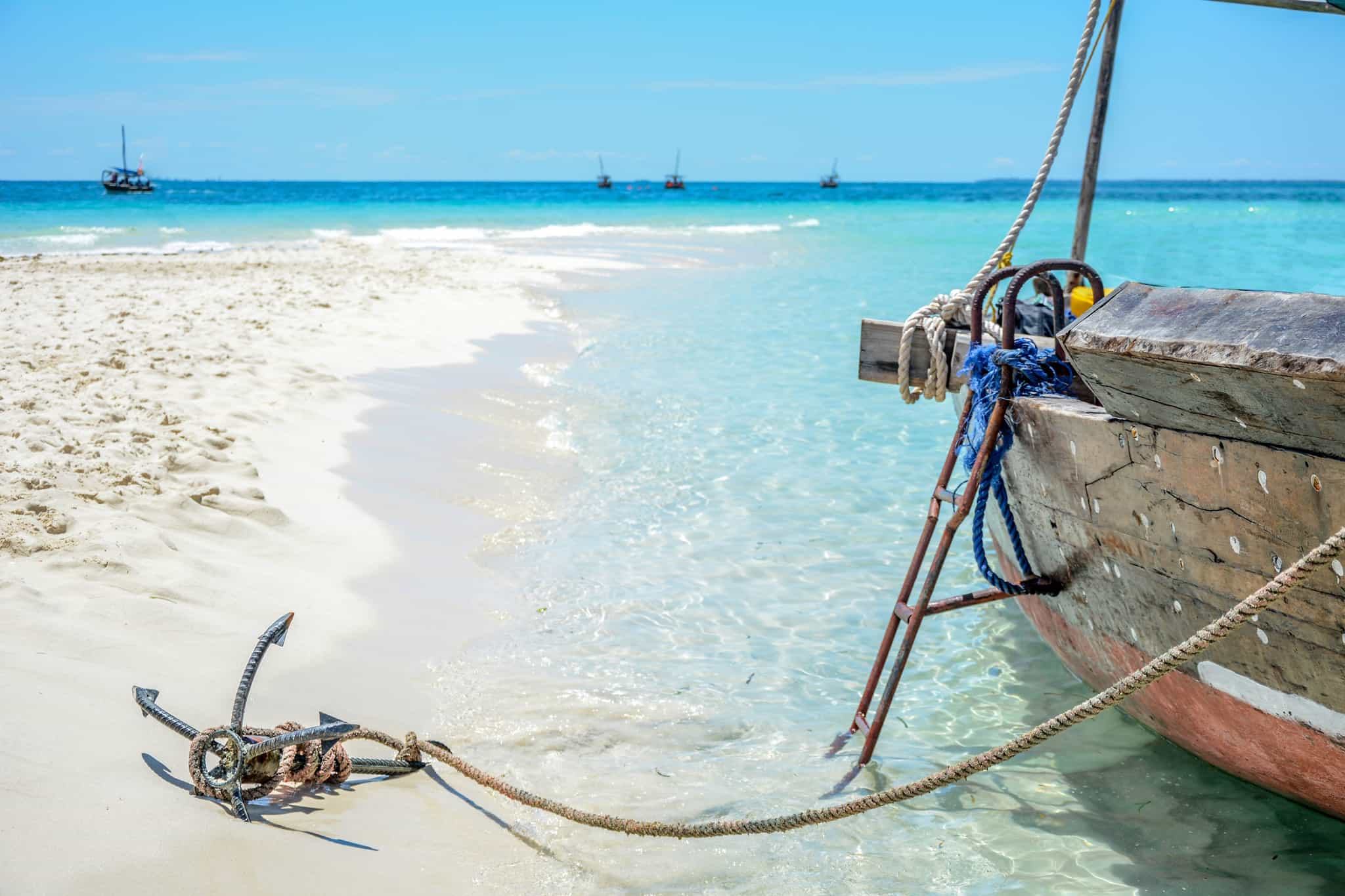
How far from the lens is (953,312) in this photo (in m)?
3.76

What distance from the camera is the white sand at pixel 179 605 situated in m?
2.46

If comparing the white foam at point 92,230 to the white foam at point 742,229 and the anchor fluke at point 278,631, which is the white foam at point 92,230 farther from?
the anchor fluke at point 278,631

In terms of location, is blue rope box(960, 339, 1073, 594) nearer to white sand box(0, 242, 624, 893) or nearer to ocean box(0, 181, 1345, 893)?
ocean box(0, 181, 1345, 893)

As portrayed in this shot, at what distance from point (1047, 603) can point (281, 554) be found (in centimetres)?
342

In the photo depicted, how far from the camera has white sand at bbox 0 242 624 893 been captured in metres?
2.46

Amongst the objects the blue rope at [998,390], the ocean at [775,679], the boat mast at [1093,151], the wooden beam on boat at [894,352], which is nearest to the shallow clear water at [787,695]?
the ocean at [775,679]

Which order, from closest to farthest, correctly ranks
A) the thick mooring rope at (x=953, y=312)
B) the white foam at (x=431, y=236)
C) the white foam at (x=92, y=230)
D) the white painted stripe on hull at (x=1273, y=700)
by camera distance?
the white painted stripe on hull at (x=1273, y=700)
the thick mooring rope at (x=953, y=312)
the white foam at (x=431, y=236)
the white foam at (x=92, y=230)

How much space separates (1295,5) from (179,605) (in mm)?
4683

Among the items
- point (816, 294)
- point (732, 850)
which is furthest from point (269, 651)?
point (816, 294)

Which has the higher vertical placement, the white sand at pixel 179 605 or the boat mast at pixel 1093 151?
the boat mast at pixel 1093 151

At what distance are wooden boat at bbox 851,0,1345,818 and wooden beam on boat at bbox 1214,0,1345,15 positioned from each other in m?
0.01

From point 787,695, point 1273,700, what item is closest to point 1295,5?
point 1273,700

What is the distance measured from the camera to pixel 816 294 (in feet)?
58.6

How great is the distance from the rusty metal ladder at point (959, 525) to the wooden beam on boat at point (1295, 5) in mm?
1147
